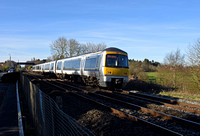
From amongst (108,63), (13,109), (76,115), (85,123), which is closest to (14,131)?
(76,115)

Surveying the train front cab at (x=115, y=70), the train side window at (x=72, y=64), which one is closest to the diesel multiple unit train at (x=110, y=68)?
the train front cab at (x=115, y=70)

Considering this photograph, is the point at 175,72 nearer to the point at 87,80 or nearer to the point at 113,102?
the point at 87,80

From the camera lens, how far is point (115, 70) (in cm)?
1406

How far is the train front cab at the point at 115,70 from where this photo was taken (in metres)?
13.9

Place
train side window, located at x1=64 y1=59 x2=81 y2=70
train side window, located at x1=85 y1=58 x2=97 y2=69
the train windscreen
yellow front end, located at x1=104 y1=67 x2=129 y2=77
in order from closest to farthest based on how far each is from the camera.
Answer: yellow front end, located at x1=104 y1=67 x2=129 y2=77 < the train windscreen < train side window, located at x1=85 y1=58 x2=97 y2=69 < train side window, located at x1=64 y1=59 x2=81 y2=70

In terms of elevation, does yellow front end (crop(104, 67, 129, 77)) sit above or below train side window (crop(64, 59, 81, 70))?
below

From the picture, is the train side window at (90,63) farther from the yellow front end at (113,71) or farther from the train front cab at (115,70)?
the yellow front end at (113,71)

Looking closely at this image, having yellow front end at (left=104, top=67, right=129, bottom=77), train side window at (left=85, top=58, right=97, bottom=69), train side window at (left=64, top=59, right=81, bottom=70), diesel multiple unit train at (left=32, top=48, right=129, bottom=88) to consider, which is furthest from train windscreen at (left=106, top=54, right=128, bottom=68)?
train side window at (left=64, top=59, right=81, bottom=70)

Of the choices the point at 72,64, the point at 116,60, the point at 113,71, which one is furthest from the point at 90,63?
the point at 72,64

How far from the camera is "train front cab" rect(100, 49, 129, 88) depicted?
45.7 feet

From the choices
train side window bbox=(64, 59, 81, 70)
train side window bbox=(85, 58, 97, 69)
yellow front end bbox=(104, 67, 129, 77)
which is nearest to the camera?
yellow front end bbox=(104, 67, 129, 77)

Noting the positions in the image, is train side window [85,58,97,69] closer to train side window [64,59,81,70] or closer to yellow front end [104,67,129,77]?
yellow front end [104,67,129,77]

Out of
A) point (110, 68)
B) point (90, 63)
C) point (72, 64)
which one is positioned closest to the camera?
point (110, 68)

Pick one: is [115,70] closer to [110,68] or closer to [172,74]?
[110,68]
